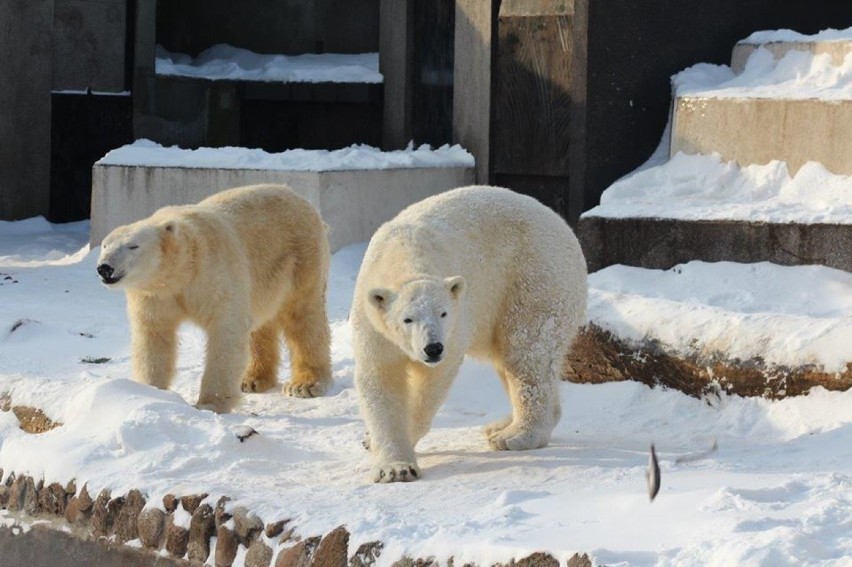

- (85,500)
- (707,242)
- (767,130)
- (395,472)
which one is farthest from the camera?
(767,130)

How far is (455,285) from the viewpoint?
4871 millimetres

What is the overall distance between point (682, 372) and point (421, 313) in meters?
1.87

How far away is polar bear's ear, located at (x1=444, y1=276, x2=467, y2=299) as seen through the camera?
4848 millimetres

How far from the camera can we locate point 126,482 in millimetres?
5062

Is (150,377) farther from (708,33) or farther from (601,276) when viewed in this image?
(708,33)

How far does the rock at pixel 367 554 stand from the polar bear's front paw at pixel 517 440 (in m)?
1.23

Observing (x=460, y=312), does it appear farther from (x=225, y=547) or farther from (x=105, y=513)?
(x=105, y=513)

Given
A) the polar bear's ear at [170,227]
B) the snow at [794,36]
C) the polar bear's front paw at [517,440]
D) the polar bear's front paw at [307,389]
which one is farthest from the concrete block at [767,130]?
the polar bear's ear at [170,227]

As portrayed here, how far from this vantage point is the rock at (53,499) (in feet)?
17.3

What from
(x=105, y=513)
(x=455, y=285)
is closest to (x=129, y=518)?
(x=105, y=513)

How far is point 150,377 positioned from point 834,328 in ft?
9.62

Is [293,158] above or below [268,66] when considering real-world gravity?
below

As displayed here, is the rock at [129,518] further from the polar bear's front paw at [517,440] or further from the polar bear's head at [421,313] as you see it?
the polar bear's front paw at [517,440]

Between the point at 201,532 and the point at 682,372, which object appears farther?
the point at 682,372
